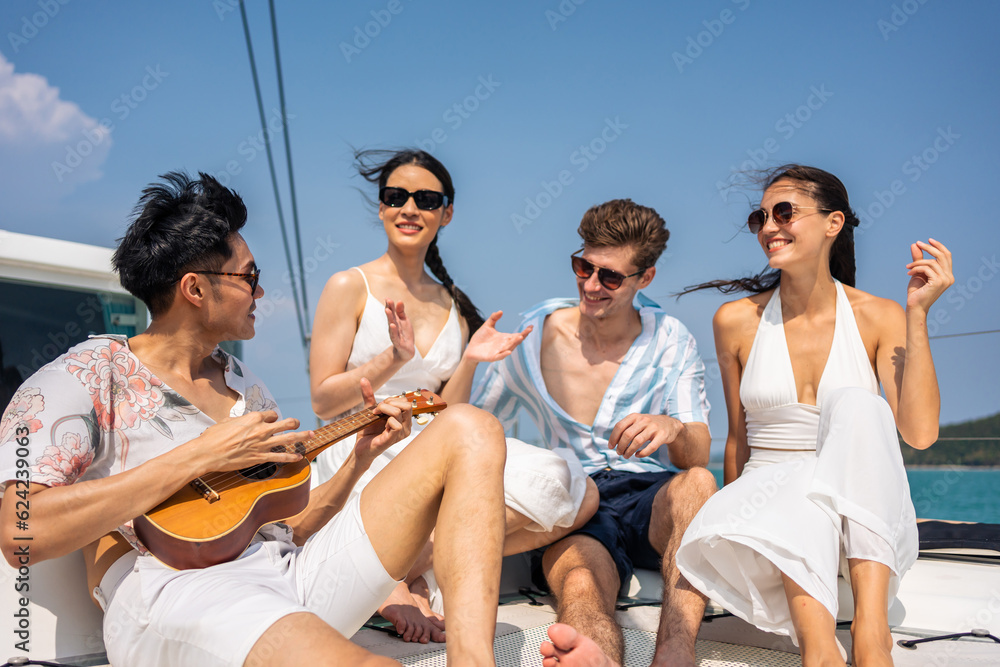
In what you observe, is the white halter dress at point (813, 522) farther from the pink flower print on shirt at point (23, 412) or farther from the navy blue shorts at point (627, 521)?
the pink flower print on shirt at point (23, 412)

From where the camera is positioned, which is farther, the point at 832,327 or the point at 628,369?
the point at 628,369

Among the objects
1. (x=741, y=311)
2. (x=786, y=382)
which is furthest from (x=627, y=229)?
(x=786, y=382)

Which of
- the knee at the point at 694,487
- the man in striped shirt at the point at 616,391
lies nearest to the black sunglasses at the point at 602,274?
the man in striped shirt at the point at 616,391

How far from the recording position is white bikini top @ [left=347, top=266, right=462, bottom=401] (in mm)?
3107

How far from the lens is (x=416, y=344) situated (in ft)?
10.5

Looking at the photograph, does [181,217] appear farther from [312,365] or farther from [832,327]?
[832,327]

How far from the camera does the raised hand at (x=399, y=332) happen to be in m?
2.67

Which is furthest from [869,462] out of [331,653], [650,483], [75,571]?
[75,571]

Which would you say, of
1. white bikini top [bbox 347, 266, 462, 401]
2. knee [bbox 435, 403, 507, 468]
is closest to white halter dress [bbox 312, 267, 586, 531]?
white bikini top [bbox 347, 266, 462, 401]

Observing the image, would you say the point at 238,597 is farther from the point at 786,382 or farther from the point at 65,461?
the point at 786,382

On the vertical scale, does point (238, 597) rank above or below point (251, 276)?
below

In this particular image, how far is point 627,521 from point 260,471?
144cm

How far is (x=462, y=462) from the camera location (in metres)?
1.67

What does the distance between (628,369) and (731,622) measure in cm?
108
